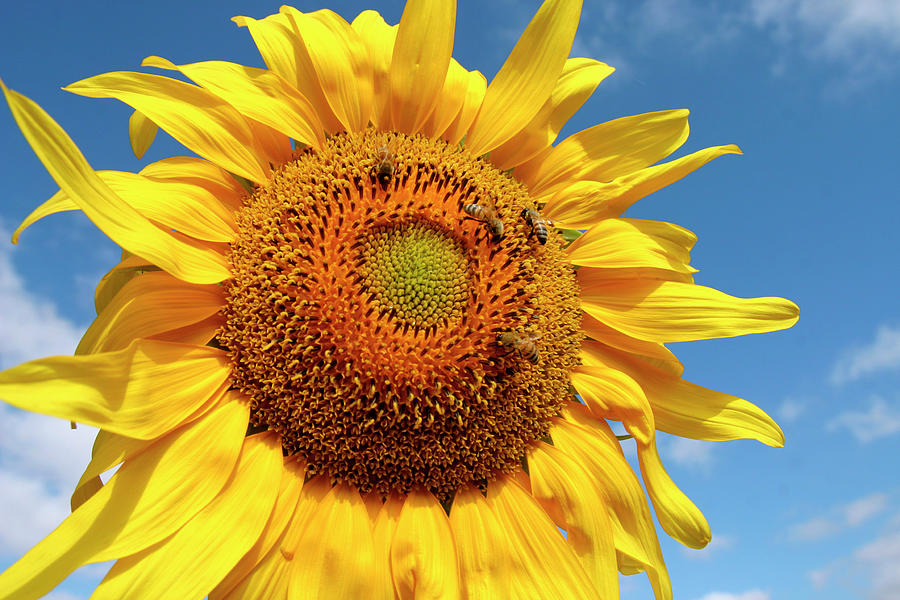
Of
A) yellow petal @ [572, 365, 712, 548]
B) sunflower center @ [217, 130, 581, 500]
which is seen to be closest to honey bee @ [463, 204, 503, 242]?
sunflower center @ [217, 130, 581, 500]

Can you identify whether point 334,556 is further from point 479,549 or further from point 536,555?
point 536,555

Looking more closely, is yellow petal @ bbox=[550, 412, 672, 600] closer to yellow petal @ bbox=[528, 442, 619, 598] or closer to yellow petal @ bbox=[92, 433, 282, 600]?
yellow petal @ bbox=[528, 442, 619, 598]

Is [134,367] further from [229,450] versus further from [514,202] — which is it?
[514,202]

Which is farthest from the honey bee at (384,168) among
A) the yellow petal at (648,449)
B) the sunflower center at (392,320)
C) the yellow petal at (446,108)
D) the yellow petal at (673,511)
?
the yellow petal at (673,511)

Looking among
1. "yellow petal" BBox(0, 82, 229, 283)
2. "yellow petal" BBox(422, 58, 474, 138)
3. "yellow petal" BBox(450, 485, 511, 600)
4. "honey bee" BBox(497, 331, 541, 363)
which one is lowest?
"yellow petal" BBox(450, 485, 511, 600)

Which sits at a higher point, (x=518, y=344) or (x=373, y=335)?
(x=518, y=344)

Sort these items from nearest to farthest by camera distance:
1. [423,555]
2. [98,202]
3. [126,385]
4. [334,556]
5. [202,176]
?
[98,202] → [126,385] → [334,556] → [423,555] → [202,176]

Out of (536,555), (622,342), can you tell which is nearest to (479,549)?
(536,555)
